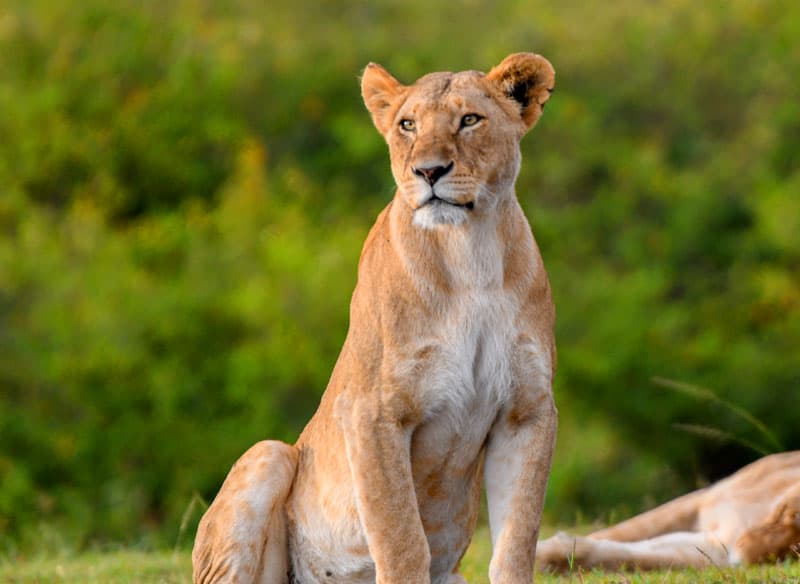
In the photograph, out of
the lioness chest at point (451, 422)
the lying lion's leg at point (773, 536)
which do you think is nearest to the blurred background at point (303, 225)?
the lying lion's leg at point (773, 536)

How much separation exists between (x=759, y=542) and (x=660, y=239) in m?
12.4

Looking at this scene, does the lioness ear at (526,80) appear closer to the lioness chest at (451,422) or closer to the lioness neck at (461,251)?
the lioness neck at (461,251)

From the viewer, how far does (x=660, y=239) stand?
16953 millimetres

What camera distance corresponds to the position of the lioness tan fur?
15.9 ft

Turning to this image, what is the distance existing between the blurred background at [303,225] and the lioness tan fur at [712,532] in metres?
5.86

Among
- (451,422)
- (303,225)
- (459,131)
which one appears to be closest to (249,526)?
(451,422)

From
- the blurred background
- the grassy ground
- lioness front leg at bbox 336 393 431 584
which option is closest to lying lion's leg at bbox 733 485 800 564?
the grassy ground

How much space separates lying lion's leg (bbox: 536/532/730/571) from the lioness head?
155 centimetres

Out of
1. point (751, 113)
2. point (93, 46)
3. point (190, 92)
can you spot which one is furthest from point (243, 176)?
point (751, 113)

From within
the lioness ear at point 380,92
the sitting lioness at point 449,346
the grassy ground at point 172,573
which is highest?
the lioness ear at point 380,92

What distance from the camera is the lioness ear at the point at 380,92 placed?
4.07 m

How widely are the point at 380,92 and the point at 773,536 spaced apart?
78.7 inches

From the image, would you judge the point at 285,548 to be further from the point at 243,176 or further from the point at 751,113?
the point at 751,113

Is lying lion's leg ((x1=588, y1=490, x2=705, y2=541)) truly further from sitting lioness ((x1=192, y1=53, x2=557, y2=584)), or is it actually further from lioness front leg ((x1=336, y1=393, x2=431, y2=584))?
lioness front leg ((x1=336, y1=393, x2=431, y2=584))
